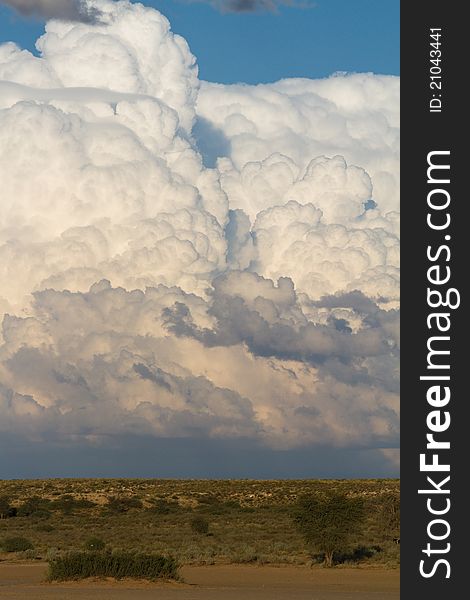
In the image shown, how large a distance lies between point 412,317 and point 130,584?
2718 centimetres

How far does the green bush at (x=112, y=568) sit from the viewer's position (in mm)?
41438

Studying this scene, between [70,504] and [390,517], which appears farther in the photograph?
[70,504]

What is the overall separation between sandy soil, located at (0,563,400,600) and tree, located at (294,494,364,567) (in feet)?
7.20

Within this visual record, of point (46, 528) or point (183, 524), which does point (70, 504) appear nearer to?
point (46, 528)

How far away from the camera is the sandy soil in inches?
1452

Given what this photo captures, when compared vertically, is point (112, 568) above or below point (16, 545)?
below

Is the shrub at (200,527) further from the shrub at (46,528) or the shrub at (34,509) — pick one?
the shrub at (34,509)

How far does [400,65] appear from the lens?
18.7m

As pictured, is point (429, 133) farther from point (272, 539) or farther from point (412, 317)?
point (272, 539)

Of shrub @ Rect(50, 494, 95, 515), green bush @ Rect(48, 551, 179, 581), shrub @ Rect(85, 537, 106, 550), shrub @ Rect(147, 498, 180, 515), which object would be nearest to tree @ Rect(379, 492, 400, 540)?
shrub @ Rect(85, 537, 106, 550)

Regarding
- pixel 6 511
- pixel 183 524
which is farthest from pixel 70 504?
pixel 183 524

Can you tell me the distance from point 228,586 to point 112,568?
4.90 metres

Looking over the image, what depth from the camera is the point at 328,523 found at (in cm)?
5150

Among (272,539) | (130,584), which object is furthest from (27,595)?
(272,539)
